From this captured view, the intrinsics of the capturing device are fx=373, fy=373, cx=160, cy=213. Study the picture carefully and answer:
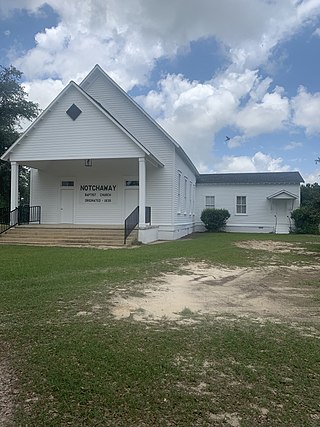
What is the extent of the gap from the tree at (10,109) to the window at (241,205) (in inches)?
683

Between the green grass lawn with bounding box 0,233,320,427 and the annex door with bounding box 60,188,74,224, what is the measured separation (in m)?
15.1

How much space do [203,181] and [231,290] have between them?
77.4 ft

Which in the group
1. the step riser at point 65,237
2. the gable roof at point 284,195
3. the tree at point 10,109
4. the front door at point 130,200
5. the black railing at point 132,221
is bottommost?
the step riser at point 65,237

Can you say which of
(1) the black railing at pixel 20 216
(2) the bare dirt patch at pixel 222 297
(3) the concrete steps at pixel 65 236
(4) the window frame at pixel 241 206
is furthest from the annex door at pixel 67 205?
(4) the window frame at pixel 241 206

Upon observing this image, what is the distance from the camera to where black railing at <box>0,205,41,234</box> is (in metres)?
18.0

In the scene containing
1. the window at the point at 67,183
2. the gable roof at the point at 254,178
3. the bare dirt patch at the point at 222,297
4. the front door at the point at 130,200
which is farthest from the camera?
the gable roof at the point at 254,178

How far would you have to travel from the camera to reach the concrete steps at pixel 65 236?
15672 mm

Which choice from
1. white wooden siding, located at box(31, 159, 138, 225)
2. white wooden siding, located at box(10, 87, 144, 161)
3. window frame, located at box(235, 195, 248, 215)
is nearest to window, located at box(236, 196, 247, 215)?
window frame, located at box(235, 195, 248, 215)

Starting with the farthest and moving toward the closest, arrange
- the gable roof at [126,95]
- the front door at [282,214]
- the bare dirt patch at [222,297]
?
the front door at [282,214]
the gable roof at [126,95]
the bare dirt patch at [222,297]

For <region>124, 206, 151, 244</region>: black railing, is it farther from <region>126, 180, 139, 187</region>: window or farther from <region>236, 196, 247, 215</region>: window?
<region>236, 196, 247, 215</region>: window

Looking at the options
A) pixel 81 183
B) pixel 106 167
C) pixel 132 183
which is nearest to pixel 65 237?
pixel 81 183

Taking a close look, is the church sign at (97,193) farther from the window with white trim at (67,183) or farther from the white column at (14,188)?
the white column at (14,188)

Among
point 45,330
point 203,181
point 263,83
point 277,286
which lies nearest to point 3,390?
point 45,330

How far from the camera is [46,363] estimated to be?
364cm
